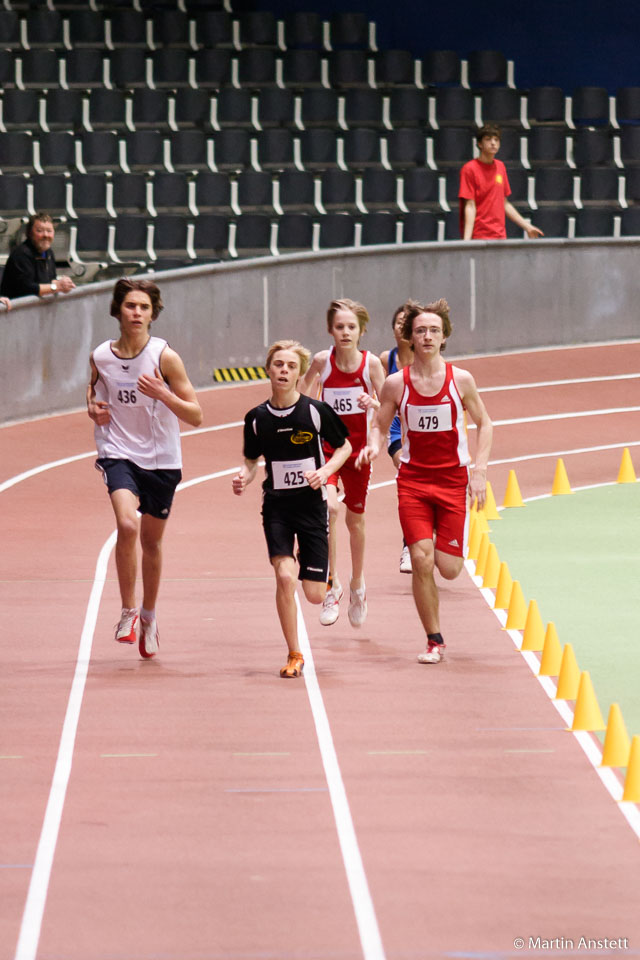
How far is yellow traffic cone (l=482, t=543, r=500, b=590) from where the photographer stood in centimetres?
1126

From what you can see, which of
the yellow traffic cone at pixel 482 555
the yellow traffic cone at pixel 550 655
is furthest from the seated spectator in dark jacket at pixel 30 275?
the yellow traffic cone at pixel 550 655

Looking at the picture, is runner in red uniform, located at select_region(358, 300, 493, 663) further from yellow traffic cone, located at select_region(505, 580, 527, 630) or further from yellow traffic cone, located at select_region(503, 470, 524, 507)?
yellow traffic cone, located at select_region(503, 470, 524, 507)

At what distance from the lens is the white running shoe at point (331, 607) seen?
31.9ft

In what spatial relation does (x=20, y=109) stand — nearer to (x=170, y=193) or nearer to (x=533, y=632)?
(x=170, y=193)

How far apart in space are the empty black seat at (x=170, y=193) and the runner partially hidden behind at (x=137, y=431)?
1295 centimetres

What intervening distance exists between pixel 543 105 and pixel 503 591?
15.4m

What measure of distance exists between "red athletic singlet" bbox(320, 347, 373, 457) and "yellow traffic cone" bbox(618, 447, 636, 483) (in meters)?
6.24

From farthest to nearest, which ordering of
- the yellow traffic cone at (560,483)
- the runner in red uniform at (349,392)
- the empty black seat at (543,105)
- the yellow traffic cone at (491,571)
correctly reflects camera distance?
the empty black seat at (543,105), the yellow traffic cone at (560,483), the yellow traffic cone at (491,571), the runner in red uniform at (349,392)

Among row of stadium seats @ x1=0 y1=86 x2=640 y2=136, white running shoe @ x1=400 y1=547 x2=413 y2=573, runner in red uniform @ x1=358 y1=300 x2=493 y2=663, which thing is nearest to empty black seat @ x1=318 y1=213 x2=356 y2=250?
row of stadium seats @ x1=0 y1=86 x2=640 y2=136

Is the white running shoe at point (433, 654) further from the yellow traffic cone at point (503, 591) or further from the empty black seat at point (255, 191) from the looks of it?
the empty black seat at point (255, 191)

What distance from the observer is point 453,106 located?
2380 centimetres

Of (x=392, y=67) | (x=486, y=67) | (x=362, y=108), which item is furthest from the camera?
(x=486, y=67)

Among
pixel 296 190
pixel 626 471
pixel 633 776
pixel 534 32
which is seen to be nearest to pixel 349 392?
pixel 633 776

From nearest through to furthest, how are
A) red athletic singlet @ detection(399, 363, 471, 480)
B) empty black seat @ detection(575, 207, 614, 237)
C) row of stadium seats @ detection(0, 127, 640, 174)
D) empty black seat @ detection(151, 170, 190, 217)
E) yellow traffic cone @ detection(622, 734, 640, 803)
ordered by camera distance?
yellow traffic cone @ detection(622, 734, 640, 803)
red athletic singlet @ detection(399, 363, 471, 480)
empty black seat @ detection(151, 170, 190, 217)
row of stadium seats @ detection(0, 127, 640, 174)
empty black seat @ detection(575, 207, 614, 237)
